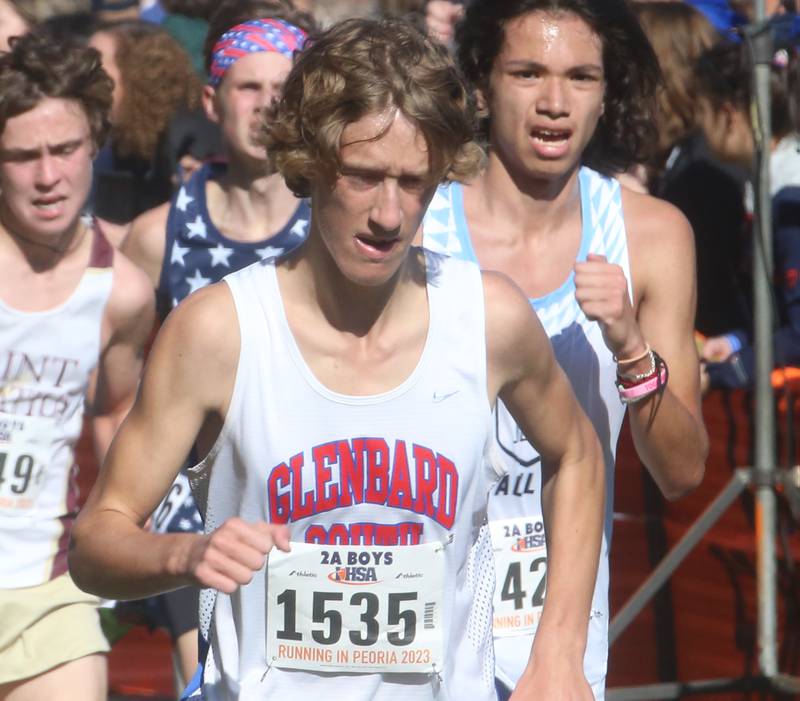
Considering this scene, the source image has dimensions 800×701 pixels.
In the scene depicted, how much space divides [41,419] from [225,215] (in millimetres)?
941

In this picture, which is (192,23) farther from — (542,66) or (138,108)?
(542,66)

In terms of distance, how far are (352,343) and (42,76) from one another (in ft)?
6.98

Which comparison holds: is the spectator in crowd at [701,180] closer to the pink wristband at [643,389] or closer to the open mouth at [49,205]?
the open mouth at [49,205]

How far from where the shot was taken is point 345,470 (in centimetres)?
289

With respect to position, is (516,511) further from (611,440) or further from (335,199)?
(335,199)

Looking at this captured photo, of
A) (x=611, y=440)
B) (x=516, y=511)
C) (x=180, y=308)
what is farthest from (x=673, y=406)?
(x=180, y=308)

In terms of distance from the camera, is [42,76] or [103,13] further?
[103,13]

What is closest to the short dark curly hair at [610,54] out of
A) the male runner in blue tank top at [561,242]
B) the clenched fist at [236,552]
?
the male runner in blue tank top at [561,242]

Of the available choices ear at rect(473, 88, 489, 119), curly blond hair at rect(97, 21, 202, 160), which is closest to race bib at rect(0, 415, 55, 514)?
ear at rect(473, 88, 489, 119)

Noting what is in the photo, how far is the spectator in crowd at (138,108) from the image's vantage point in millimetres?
6418

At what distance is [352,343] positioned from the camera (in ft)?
9.86

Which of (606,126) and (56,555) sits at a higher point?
(606,126)

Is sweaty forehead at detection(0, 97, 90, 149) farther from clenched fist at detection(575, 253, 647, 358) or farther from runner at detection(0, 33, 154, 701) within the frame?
clenched fist at detection(575, 253, 647, 358)

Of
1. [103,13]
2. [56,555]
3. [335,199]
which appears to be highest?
[103,13]
